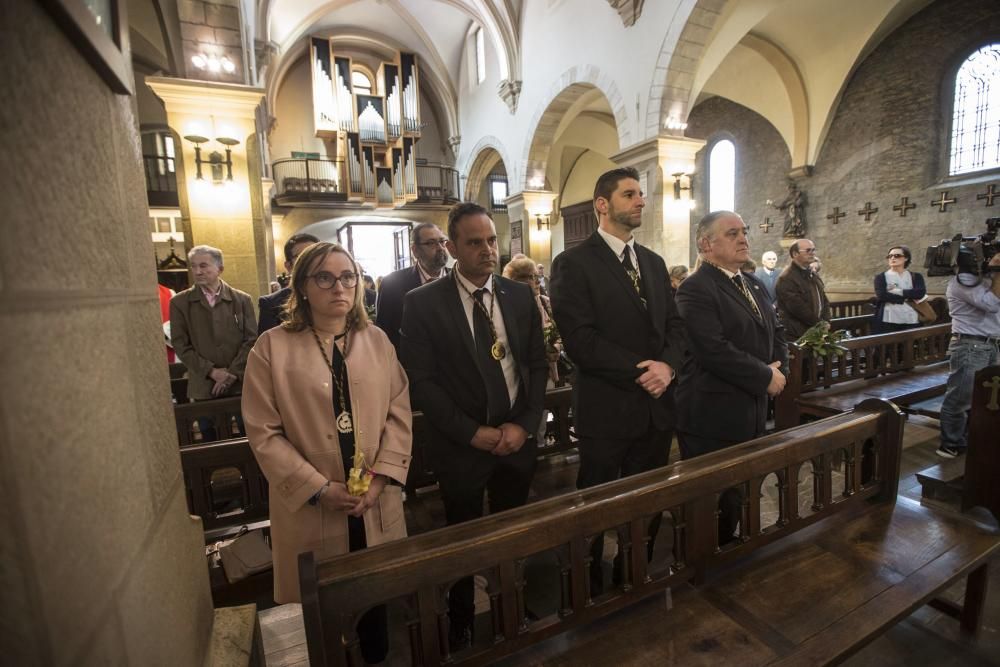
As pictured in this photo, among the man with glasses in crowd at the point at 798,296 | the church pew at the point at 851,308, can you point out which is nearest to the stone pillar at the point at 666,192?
the man with glasses in crowd at the point at 798,296

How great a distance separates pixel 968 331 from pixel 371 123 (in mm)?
14270

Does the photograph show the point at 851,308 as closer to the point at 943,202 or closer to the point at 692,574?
the point at 943,202

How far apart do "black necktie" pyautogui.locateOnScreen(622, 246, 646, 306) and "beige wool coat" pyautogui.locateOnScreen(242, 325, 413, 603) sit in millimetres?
1068

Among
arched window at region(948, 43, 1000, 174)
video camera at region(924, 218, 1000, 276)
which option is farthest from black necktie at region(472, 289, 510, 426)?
arched window at region(948, 43, 1000, 174)

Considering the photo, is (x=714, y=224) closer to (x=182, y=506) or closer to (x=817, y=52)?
(x=182, y=506)

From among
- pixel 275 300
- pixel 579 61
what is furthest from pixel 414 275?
pixel 579 61

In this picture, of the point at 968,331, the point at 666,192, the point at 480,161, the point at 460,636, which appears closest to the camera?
the point at 460,636

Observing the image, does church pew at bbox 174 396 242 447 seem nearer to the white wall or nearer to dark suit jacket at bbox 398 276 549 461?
dark suit jacket at bbox 398 276 549 461

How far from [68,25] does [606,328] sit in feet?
5.49

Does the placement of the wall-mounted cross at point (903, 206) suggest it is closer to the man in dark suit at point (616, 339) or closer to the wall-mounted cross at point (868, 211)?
the wall-mounted cross at point (868, 211)

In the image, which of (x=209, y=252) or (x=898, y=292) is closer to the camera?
(x=209, y=252)

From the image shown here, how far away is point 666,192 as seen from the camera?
267 inches

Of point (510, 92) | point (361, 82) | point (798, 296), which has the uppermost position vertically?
point (361, 82)

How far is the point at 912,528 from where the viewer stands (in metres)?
1.70
